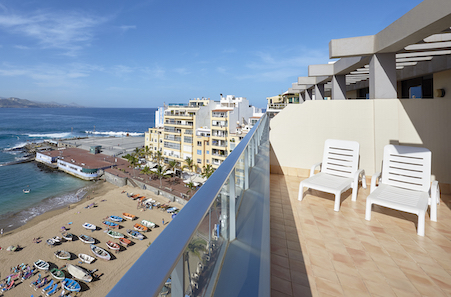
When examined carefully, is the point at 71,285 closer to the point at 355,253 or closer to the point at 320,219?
the point at 320,219

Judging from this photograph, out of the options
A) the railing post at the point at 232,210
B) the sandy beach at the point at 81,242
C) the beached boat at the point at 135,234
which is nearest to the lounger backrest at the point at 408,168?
the railing post at the point at 232,210

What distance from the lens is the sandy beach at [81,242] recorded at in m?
13.4

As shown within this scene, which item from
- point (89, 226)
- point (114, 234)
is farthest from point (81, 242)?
point (114, 234)

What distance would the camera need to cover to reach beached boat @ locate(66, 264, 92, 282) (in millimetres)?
13250

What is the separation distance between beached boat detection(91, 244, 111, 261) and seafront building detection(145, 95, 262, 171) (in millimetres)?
15886

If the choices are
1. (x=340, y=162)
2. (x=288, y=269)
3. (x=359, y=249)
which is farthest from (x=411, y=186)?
(x=288, y=269)

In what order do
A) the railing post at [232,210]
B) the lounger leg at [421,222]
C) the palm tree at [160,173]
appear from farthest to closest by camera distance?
the palm tree at [160,173], the lounger leg at [421,222], the railing post at [232,210]

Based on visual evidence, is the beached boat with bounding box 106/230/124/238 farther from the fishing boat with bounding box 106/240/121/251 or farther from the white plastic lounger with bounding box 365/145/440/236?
the white plastic lounger with bounding box 365/145/440/236

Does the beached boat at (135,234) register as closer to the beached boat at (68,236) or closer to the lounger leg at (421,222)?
the beached boat at (68,236)

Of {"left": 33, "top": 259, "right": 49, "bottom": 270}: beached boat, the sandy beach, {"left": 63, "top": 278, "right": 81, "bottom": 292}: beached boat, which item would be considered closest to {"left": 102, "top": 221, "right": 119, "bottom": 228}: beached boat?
the sandy beach

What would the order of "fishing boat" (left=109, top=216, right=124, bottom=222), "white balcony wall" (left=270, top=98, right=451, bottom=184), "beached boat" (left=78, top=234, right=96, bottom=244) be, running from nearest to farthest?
"white balcony wall" (left=270, top=98, right=451, bottom=184) < "beached boat" (left=78, top=234, right=96, bottom=244) < "fishing boat" (left=109, top=216, right=124, bottom=222)

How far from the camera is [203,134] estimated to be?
31.6 metres

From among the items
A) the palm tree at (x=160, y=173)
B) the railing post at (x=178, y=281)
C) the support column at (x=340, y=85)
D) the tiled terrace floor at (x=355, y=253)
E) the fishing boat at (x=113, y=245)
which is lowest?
the fishing boat at (x=113, y=245)

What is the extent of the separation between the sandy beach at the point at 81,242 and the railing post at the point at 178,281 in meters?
13.0
